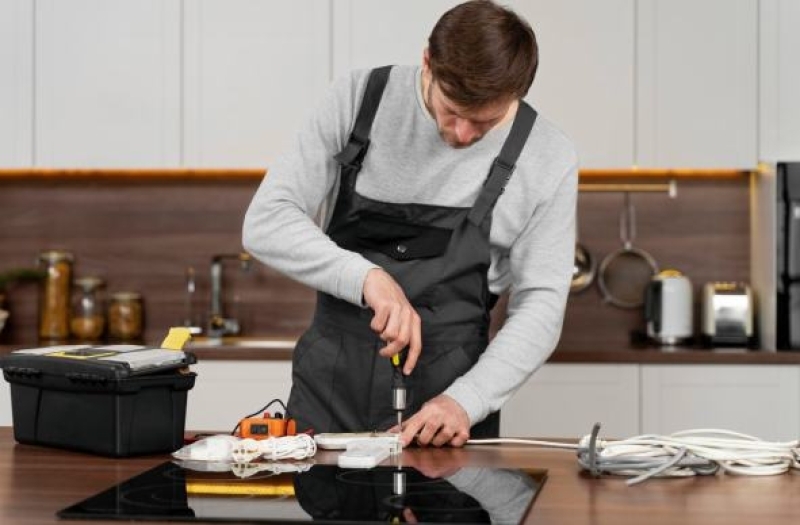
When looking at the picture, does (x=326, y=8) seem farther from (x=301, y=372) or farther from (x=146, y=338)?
(x=301, y=372)

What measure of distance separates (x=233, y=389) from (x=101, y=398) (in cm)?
192

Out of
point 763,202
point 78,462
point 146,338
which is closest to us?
point 78,462

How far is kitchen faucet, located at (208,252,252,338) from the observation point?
418 cm

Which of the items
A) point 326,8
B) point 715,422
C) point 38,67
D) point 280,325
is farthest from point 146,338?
point 715,422

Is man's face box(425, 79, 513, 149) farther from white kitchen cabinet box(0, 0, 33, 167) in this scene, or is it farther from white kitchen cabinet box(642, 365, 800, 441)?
white kitchen cabinet box(0, 0, 33, 167)

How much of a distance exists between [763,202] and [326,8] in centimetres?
152

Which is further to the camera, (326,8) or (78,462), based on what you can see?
(326,8)

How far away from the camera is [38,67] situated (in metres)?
4.02

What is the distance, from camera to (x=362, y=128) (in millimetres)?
2377

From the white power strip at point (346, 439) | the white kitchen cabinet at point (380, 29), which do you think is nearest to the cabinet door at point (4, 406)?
the white kitchen cabinet at point (380, 29)

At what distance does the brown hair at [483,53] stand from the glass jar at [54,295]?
253 cm

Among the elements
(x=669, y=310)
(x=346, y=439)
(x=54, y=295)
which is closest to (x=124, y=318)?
(x=54, y=295)

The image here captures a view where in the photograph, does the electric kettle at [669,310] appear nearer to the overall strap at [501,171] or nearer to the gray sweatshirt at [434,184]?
the gray sweatshirt at [434,184]

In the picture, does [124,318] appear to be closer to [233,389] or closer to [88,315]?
[88,315]
